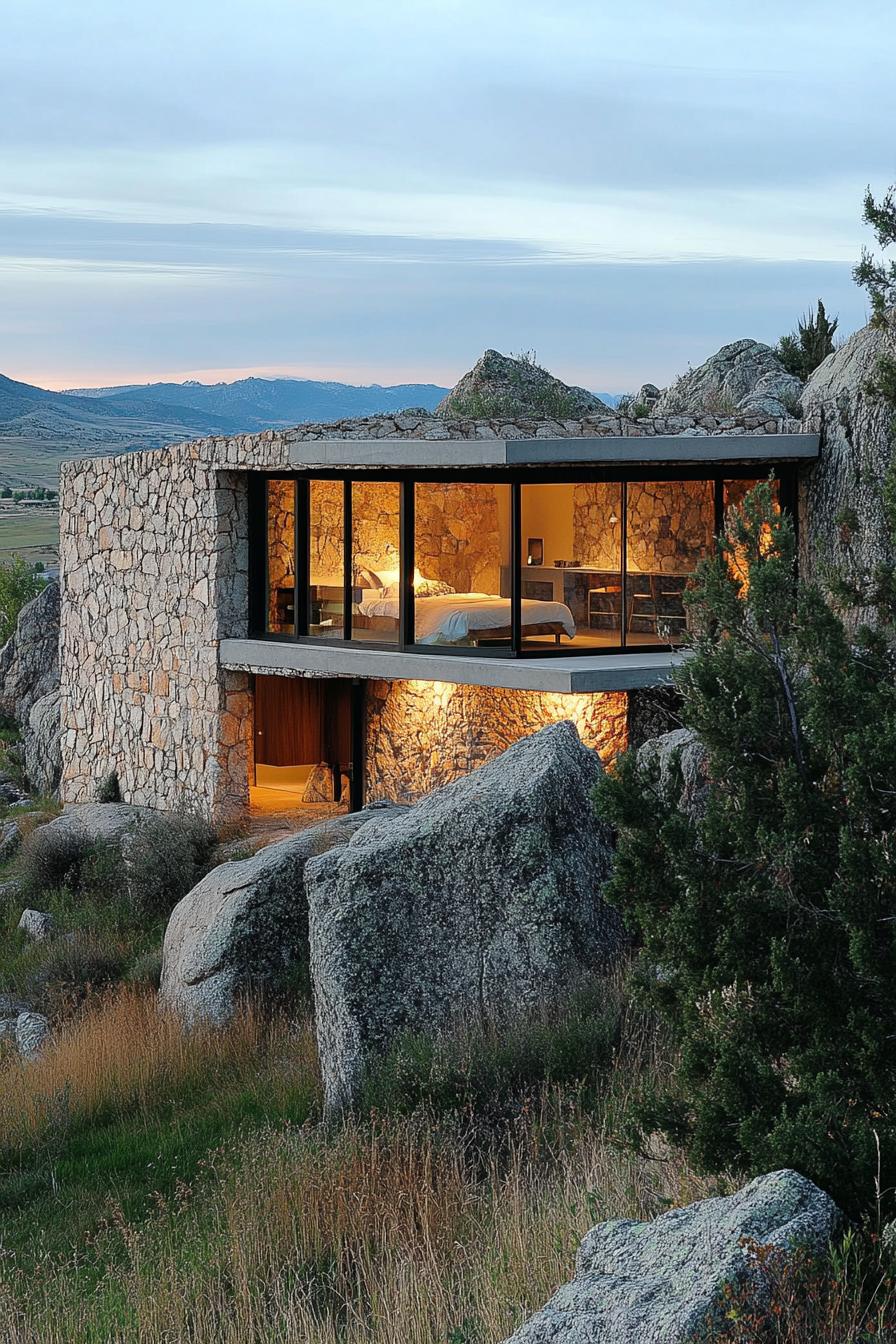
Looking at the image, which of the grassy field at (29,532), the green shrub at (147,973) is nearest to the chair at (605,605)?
the green shrub at (147,973)

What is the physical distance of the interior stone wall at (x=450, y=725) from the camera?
16219 millimetres

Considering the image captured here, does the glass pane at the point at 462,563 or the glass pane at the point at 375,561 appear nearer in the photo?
the glass pane at the point at 462,563

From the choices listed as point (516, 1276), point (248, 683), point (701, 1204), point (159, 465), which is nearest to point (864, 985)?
point (701, 1204)

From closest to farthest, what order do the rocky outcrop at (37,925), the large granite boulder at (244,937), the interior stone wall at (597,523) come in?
the large granite boulder at (244,937), the rocky outcrop at (37,925), the interior stone wall at (597,523)

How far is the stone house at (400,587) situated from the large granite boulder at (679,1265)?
37.4 ft

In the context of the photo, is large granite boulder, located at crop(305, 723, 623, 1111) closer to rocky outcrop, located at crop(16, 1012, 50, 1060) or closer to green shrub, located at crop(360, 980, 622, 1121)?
green shrub, located at crop(360, 980, 622, 1121)

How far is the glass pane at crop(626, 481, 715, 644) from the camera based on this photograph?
667 inches

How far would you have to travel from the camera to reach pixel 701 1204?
4242 millimetres

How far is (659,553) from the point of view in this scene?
1709cm

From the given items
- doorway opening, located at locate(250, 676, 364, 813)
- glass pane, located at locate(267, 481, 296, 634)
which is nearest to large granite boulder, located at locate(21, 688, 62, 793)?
doorway opening, located at locate(250, 676, 364, 813)

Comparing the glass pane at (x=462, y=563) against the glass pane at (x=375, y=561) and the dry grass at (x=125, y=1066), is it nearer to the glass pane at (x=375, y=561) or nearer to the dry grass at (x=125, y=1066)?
the glass pane at (x=375, y=561)

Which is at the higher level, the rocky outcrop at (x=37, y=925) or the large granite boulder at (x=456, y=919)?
the large granite boulder at (x=456, y=919)

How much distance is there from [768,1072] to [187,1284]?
89.9 inches

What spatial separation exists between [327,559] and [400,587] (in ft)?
4.39
